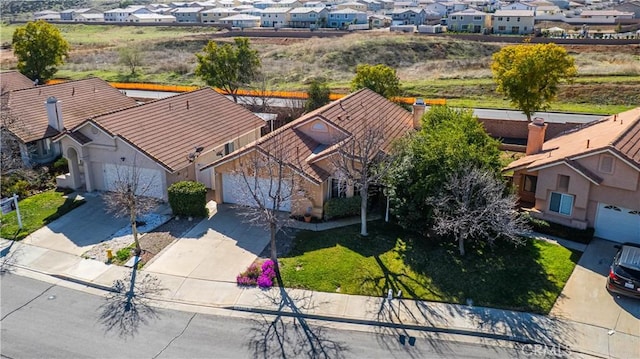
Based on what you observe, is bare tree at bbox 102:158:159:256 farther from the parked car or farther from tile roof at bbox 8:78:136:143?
the parked car

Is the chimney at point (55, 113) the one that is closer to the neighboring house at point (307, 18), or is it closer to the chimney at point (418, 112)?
the chimney at point (418, 112)

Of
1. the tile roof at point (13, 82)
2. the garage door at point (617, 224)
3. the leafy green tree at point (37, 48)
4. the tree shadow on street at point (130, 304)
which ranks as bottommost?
the tree shadow on street at point (130, 304)

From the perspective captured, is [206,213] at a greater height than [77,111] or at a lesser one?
lesser

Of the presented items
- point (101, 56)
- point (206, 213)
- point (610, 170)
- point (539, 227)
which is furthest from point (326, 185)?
point (101, 56)

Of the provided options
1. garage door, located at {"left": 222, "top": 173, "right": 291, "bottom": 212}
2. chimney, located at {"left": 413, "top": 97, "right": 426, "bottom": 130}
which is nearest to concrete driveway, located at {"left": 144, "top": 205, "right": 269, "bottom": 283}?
garage door, located at {"left": 222, "top": 173, "right": 291, "bottom": 212}

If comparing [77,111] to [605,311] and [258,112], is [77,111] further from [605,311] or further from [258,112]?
[605,311]

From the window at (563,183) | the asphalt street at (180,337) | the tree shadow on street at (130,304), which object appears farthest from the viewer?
the window at (563,183)

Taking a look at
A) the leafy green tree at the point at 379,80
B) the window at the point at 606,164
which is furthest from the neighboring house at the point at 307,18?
the window at the point at 606,164

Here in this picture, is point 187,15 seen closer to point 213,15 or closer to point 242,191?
point 213,15
